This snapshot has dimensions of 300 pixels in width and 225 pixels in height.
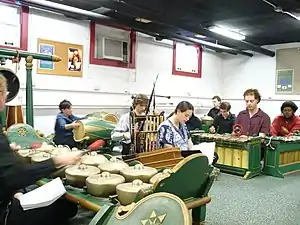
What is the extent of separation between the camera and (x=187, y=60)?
9680 millimetres

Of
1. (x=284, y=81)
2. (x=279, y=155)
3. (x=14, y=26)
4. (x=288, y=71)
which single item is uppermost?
(x=14, y=26)

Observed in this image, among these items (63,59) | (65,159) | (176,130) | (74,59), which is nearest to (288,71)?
(74,59)

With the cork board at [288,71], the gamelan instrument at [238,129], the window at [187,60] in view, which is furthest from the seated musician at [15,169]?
the cork board at [288,71]

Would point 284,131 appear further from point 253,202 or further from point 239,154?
point 253,202

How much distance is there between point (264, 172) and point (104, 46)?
4.16 m

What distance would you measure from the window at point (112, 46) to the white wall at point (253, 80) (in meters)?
4.07

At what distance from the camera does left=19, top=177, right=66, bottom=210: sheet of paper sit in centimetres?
191

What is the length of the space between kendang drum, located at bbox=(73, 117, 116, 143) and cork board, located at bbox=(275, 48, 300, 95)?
5.82 meters

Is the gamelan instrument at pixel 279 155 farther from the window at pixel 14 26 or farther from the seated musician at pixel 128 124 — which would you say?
the window at pixel 14 26

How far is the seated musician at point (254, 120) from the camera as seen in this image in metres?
5.34

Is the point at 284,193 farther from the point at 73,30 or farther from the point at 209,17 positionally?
the point at 73,30

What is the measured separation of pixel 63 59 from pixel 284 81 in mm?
6317

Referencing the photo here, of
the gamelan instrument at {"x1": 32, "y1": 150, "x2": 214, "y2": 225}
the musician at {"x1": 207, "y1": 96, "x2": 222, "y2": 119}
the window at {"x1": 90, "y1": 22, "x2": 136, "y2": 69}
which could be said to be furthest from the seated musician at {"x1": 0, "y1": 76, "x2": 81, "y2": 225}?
the musician at {"x1": 207, "y1": 96, "x2": 222, "y2": 119}

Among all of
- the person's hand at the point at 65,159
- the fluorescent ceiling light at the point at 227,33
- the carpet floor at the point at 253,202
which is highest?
the fluorescent ceiling light at the point at 227,33
